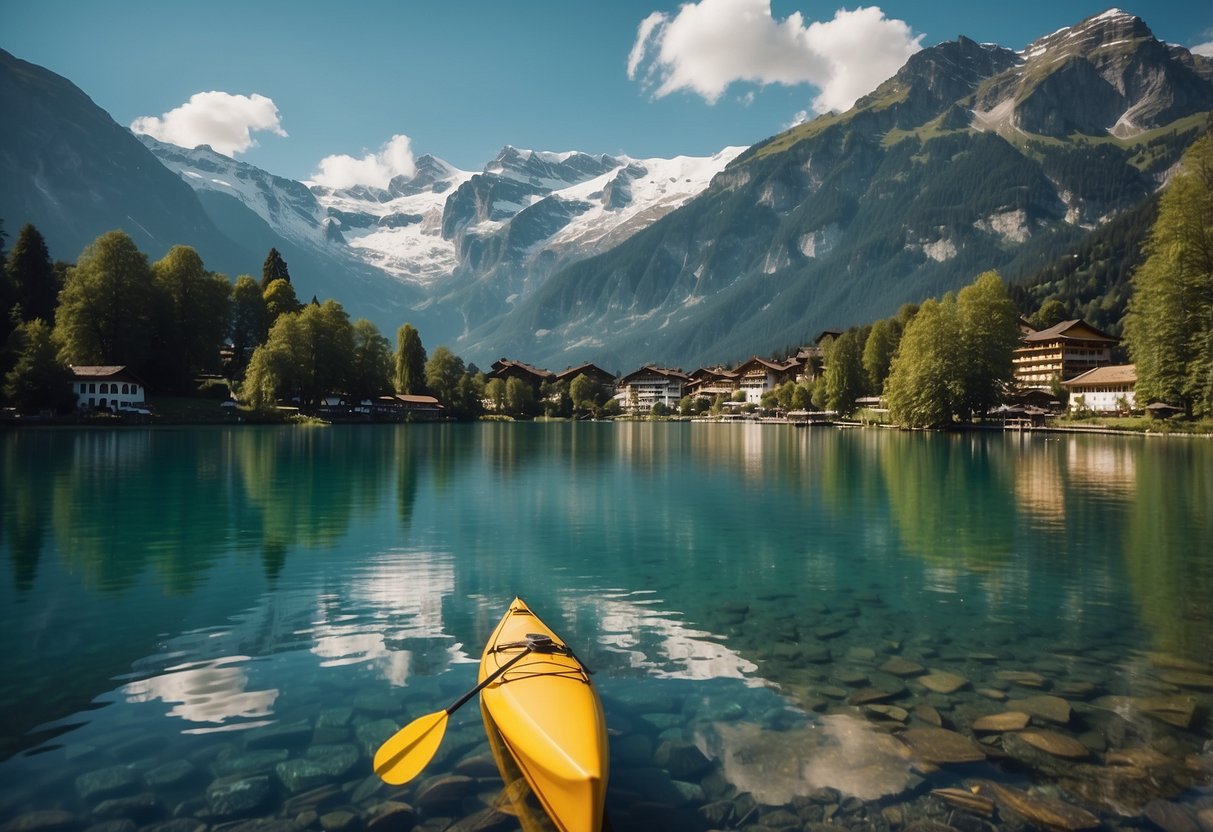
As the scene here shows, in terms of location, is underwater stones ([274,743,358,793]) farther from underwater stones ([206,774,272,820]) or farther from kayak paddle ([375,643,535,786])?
kayak paddle ([375,643,535,786])

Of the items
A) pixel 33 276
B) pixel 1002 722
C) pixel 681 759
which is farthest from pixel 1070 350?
pixel 33 276

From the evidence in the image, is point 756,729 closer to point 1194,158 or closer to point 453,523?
point 453,523

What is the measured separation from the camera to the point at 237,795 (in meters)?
8.70

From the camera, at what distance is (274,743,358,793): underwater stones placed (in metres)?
9.07

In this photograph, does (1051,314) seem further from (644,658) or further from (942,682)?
(644,658)

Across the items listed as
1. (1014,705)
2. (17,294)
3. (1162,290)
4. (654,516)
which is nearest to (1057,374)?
(1162,290)

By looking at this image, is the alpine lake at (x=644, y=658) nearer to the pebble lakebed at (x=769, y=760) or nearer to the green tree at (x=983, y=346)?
the pebble lakebed at (x=769, y=760)

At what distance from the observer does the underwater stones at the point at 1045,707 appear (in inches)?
423

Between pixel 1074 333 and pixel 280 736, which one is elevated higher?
pixel 1074 333

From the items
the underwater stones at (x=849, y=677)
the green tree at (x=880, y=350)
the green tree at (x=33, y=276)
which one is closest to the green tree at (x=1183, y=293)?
the green tree at (x=880, y=350)

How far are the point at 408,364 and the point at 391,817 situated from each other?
459 feet

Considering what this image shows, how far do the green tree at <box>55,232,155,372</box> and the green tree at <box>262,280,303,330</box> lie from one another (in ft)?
89.5

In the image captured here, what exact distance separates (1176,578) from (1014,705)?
460 inches

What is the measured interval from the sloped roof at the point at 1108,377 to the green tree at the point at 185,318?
127031mm
